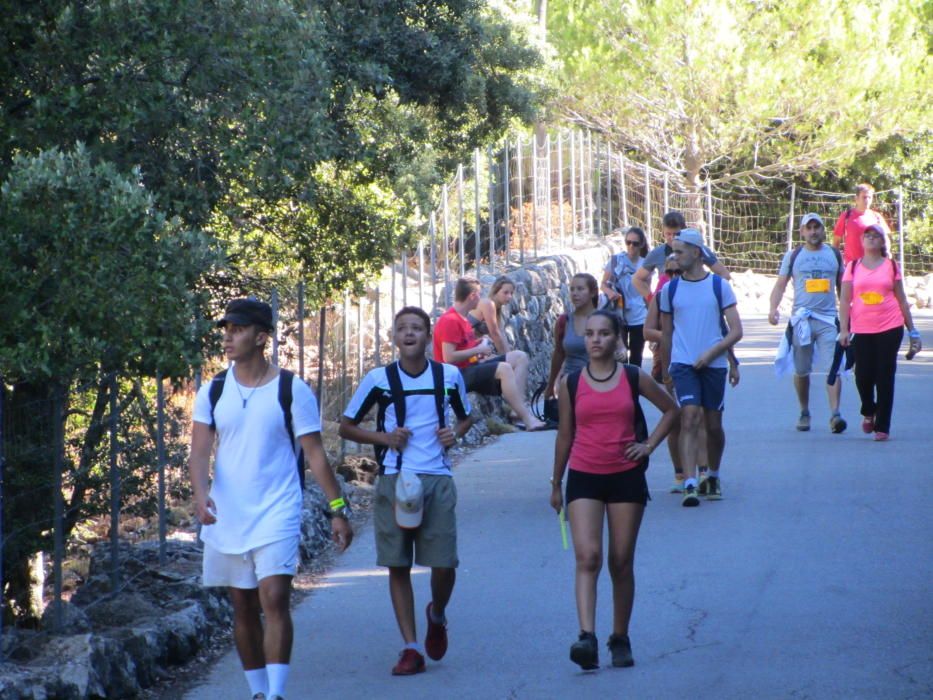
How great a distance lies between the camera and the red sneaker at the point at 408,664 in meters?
6.58

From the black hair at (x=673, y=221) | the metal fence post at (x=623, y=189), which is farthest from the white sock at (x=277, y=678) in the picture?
the metal fence post at (x=623, y=189)

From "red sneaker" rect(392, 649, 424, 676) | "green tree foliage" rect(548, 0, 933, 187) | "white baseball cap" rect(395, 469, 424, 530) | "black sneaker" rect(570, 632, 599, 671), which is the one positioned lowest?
"red sneaker" rect(392, 649, 424, 676)

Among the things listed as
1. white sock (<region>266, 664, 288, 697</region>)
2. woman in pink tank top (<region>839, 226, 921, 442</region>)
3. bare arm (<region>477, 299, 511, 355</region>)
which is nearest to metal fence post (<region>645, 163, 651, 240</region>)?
woman in pink tank top (<region>839, 226, 921, 442</region>)

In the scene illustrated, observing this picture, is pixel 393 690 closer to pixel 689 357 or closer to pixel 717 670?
pixel 717 670

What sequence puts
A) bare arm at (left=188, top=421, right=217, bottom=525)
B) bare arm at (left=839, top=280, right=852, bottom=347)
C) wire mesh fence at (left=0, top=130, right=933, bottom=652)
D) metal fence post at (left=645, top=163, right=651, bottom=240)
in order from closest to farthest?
bare arm at (left=188, top=421, right=217, bottom=525)
wire mesh fence at (left=0, top=130, right=933, bottom=652)
bare arm at (left=839, top=280, right=852, bottom=347)
metal fence post at (left=645, top=163, right=651, bottom=240)

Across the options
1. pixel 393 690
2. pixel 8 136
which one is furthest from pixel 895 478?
pixel 8 136

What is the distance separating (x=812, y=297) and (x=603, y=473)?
7435 millimetres

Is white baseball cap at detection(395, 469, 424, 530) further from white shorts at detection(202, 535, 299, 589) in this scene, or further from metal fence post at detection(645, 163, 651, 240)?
metal fence post at detection(645, 163, 651, 240)

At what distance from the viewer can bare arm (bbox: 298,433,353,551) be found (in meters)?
5.83

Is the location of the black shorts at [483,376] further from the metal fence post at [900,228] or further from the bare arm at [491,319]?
the metal fence post at [900,228]

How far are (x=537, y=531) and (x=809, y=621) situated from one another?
116 inches

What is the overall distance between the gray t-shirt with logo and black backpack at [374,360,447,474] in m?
7.32

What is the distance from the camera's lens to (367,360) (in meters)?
14.8

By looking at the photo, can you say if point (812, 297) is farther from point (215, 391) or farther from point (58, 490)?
point (215, 391)
